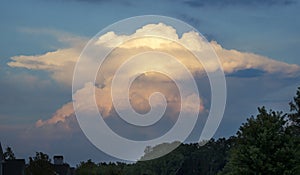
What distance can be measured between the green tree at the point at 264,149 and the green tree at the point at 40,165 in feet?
125

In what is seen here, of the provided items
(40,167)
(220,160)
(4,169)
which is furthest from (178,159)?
(4,169)

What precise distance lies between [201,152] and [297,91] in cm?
9800

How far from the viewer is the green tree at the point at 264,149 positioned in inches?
1256

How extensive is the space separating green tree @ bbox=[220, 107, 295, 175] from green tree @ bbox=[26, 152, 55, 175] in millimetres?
38138

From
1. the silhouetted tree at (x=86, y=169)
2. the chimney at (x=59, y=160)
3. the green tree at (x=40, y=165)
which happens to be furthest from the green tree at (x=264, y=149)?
the silhouetted tree at (x=86, y=169)

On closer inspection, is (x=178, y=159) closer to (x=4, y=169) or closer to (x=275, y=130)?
(x=4, y=169)

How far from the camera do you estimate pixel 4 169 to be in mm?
57281

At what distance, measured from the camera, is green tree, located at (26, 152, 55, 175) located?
225 feet

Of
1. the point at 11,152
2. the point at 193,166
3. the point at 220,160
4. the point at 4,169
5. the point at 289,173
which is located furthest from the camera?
the point at 193,166

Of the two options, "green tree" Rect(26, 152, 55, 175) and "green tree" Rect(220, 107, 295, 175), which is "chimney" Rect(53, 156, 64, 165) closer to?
"green tree" Rect(26, 152, 55, 175)

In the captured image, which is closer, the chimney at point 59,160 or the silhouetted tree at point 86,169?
the chimney at point 59,160

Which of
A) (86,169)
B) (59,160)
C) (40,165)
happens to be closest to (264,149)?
(40,165)

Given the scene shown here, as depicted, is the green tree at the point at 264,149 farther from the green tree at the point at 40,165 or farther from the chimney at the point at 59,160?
the chimney at the point at 59,160

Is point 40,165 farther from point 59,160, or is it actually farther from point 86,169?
point 86,169
